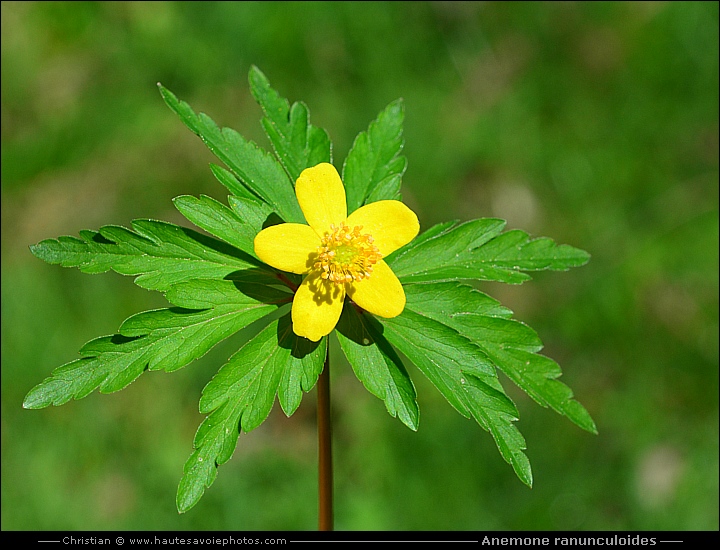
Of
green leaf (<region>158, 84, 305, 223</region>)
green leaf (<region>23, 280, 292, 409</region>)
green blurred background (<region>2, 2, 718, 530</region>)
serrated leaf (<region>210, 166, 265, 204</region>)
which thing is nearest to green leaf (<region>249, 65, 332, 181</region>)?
green leaf (<region>158, 84, 305, 223</region>)

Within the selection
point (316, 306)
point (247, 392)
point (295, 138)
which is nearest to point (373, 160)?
point (295, 138)

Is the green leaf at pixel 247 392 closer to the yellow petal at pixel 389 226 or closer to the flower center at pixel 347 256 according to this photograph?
the flower center at pixel 347 256

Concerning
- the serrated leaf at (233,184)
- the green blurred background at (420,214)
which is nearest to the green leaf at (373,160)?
the serrated leaf at (233,184)

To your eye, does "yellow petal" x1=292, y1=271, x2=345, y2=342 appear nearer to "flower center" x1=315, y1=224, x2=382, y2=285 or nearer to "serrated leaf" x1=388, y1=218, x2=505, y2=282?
"flower center" x1=315, y1=224, x2=382, y2=285

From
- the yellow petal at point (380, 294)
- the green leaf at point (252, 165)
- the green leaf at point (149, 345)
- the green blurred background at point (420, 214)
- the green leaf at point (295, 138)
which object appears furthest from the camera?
the green blurred background at point (420, 214)

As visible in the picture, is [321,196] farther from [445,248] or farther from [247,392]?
[247,392]

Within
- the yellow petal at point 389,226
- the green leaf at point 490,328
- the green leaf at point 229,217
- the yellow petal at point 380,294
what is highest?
the green leaf at point 229,217
